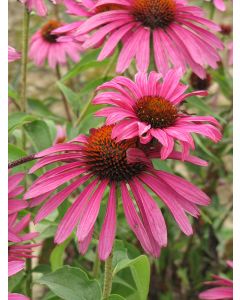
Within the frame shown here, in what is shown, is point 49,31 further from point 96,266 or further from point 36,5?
point 96,266

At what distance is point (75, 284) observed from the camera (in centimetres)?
80

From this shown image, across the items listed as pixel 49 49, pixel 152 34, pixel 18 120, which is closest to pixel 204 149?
pixel 152 34

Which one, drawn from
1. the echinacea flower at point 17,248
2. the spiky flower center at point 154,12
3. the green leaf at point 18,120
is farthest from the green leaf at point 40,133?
the spiky flower center at point 154,12

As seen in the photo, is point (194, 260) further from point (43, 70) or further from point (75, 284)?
point (43, 70)

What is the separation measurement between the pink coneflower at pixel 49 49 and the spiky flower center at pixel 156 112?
2.75 feet

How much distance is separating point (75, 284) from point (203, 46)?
474 mm

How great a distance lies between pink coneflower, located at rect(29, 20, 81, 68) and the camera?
1604 millimetres

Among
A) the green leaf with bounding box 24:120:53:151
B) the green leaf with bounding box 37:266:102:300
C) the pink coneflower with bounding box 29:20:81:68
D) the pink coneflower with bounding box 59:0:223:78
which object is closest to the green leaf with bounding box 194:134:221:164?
the pink coneflower with bounding box 59:0:223:78

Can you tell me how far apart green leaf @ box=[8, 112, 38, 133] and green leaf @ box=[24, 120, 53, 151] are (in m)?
0.02

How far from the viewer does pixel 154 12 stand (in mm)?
1062

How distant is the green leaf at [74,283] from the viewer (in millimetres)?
791

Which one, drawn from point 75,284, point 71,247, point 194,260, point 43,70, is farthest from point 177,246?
point 43,70

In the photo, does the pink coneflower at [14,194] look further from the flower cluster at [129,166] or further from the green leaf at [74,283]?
the green leaf at [74,283]

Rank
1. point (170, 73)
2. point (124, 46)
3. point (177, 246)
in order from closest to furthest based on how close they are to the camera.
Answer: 1. point (170, 73)
2. point (124, 46)
3. point (177, 246)
